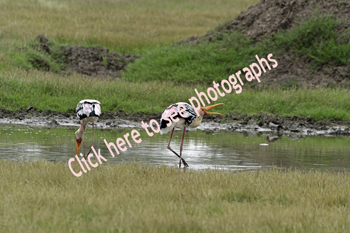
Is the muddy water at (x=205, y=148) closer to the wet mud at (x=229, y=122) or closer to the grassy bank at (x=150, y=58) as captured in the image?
the wet mud at (x=229, y=122)

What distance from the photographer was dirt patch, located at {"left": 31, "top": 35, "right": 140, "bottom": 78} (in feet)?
86.2

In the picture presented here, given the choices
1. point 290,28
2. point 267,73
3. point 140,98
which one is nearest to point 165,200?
point 140,98

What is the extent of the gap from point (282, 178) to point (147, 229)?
11.9 ft

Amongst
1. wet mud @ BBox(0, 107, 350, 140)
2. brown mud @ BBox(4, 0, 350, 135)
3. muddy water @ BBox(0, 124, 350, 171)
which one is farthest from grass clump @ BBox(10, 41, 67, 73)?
muddy water @ BBox(0, 124, 350, 171)

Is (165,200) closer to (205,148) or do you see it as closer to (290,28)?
(205,148)

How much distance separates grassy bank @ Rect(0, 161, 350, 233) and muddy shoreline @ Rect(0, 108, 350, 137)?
24.5ft

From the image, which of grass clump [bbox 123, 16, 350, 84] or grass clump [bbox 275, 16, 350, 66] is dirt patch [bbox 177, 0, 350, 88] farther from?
grass clump [bbox 123, 16, 350, 84]

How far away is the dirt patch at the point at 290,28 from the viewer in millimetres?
22669

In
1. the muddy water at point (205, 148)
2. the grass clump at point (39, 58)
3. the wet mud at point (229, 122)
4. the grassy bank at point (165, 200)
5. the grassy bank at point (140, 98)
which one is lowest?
the grassy bank at point (165, 200)

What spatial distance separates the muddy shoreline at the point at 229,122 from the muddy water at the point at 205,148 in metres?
0.78

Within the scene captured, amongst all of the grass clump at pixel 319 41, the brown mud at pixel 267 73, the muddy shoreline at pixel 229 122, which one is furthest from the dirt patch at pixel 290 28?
the muddy shoreline at pixel 229 122

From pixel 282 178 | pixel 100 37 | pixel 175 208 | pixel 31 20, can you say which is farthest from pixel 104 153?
pixel 31 20

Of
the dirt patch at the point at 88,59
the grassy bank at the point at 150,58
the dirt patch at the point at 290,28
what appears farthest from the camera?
the dirt patch at the point at 88,59

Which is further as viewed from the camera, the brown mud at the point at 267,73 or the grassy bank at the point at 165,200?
the brown mud at the point at 267,73
